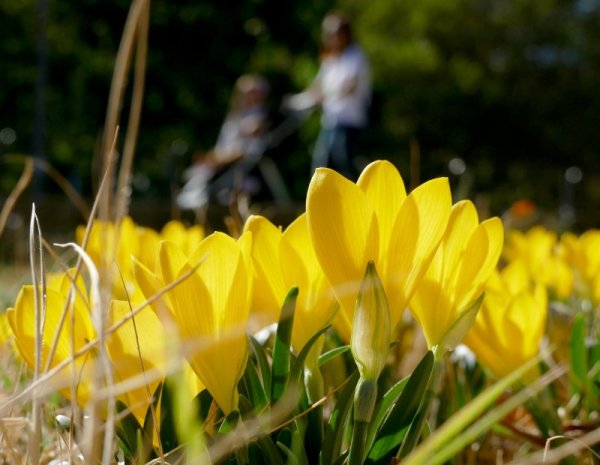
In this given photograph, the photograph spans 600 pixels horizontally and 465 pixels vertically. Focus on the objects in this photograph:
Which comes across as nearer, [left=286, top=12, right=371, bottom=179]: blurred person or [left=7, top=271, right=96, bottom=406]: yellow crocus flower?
[left=7, top=271, right=96, bottom=406]: yellow crocus flower

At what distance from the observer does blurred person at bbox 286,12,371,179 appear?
5075 millimetres

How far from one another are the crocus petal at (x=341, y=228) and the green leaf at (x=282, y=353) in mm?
46

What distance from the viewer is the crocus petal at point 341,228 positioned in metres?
0.49

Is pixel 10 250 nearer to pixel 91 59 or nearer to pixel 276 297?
pixel 276 297

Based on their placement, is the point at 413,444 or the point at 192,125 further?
the point at 192,125

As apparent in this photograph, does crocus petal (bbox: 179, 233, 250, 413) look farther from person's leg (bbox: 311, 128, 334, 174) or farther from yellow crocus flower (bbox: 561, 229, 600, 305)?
person's leg (bbox: 311, 128, 334, 174)

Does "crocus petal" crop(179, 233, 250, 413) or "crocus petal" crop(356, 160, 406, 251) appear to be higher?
"crocus petal" crop(356, 160, 406, 251)

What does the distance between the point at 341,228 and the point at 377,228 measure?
0.07ft

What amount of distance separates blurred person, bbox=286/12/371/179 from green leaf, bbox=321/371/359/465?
4477 millimetres

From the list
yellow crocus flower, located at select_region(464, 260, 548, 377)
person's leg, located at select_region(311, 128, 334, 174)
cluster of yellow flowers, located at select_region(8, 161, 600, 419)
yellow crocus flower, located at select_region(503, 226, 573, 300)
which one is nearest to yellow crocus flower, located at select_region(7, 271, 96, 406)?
cluster of yellow flowers, located at select_region(8, 161, 600, 419)

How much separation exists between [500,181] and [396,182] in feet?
61.6

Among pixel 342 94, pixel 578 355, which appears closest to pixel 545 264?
pixel 578 355

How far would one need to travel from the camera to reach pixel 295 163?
47.5ft

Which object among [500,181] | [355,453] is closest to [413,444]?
[355,453]
